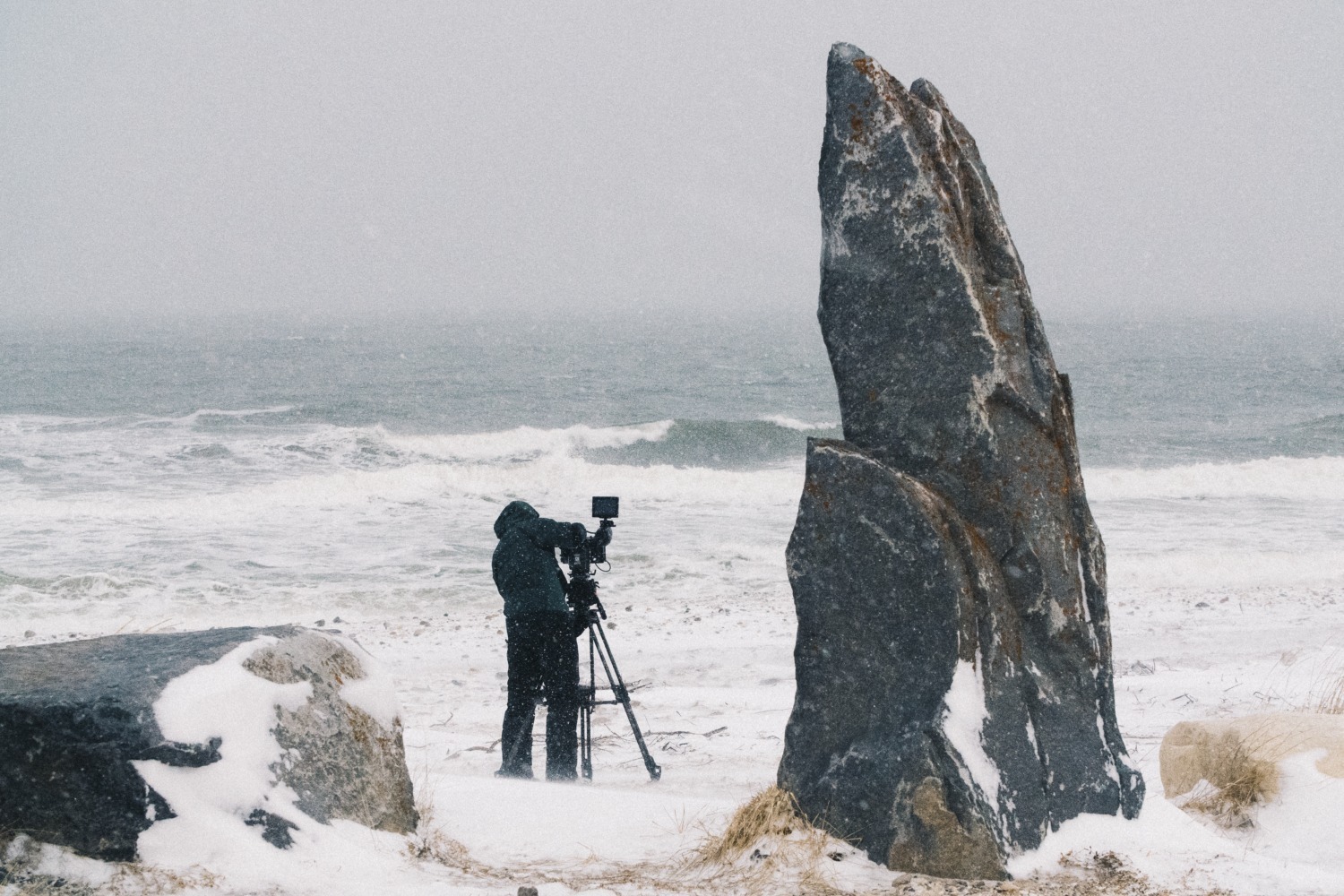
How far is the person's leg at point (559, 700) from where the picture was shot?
227 inches

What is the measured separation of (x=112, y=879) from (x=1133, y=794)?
3.64 meters

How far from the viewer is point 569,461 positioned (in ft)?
80.4

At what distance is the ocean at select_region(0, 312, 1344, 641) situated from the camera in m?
13.2

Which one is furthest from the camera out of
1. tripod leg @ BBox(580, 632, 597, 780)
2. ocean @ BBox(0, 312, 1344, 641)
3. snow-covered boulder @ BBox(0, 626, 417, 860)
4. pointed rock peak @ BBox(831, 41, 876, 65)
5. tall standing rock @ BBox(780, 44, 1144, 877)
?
ocean @ BBox(0, 312, 1344, 641)

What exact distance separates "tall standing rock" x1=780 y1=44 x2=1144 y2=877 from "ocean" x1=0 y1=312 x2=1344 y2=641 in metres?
7.78

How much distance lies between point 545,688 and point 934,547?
263 centimetres

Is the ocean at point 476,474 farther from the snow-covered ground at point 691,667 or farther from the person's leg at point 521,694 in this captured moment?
the person's leg at point 521,694

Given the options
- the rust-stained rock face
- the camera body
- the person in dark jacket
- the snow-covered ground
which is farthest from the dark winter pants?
the rust-stained rock face

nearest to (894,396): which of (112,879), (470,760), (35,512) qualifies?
(112,879)

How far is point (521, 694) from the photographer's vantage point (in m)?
5.83

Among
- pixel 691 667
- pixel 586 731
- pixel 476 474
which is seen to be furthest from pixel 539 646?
pixel 476 474

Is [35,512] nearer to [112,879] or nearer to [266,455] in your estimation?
[266,455]

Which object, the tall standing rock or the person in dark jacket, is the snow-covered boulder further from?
the tall standing rock

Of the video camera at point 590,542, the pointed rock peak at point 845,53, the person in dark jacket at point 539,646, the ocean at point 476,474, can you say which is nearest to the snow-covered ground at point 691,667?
the ocean at point 476,474
